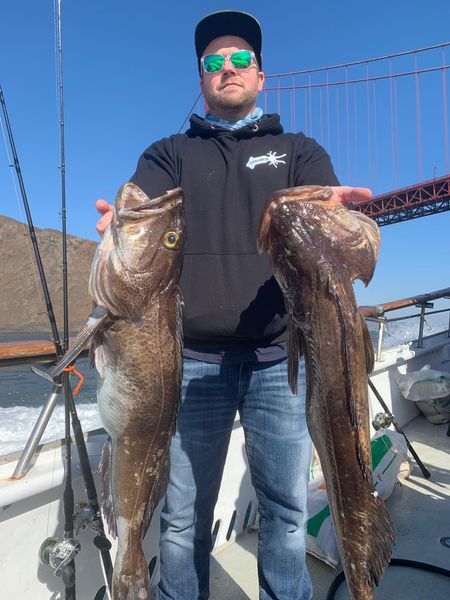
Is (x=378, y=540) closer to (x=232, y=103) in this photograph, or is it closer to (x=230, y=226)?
(x=230, y=226)

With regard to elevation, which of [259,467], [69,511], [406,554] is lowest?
[406,554]

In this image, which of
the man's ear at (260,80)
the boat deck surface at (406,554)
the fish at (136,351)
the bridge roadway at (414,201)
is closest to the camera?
the fish at (136,351)

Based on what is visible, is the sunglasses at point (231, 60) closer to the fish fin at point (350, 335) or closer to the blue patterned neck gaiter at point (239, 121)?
the blue patterned neck gaiter at point (239, 121)

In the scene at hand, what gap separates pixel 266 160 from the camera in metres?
2.20

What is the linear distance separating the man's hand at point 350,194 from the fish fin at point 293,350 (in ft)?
1.88

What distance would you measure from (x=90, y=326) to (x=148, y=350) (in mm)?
276

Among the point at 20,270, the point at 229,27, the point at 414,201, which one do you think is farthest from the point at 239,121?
the point at 20,270

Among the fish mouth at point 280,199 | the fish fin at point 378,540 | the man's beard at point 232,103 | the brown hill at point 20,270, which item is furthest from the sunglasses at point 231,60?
the brown hill at point 20,270

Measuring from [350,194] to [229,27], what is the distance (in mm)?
1229

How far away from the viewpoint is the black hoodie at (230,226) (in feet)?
6.81

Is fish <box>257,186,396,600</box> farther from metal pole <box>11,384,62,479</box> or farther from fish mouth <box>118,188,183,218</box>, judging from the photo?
metal pole <box>11,384,62,479</box>

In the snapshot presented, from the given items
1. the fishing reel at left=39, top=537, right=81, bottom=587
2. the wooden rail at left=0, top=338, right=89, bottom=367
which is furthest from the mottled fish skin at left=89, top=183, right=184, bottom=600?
the wooden rail at left=0, top=338, right=89, bottom=367

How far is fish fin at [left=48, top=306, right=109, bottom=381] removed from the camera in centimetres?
172

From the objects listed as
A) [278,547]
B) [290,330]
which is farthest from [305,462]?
[290,330]
